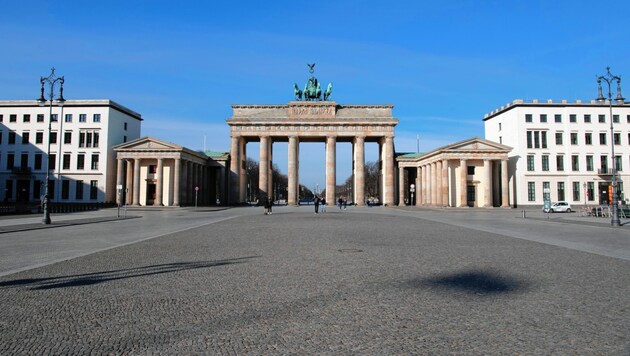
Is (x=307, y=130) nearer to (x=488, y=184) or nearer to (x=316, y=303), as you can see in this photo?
(x=488, y=184)

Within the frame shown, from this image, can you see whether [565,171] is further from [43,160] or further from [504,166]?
[43,160]

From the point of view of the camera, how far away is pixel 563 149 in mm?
70938

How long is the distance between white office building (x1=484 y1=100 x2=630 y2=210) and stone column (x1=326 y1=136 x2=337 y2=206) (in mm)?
29228

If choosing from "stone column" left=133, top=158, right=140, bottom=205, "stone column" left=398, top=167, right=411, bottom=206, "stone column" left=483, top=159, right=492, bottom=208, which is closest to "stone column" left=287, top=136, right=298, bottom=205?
"stone column" left=398, top=167, right=411, bottom=206

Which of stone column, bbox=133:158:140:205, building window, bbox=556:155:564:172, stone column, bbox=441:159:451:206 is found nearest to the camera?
stone column, bbox=133:158:140:205

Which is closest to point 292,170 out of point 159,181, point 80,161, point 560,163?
point 159,181

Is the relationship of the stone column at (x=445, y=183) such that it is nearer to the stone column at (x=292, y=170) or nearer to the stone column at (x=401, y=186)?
the stone column at (x=401, y=186)

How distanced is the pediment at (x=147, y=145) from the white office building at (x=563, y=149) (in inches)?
2075

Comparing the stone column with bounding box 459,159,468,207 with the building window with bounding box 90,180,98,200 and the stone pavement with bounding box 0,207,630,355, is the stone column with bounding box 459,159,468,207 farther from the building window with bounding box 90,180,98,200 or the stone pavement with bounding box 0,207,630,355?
the stone pavement with bounding box 0,207,630,355

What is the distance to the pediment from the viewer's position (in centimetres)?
6706

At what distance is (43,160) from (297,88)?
4296 centimetres

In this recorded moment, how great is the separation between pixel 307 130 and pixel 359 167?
11.0 m

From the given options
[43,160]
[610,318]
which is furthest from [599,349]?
[43,160]

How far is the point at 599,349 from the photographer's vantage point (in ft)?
16.9
